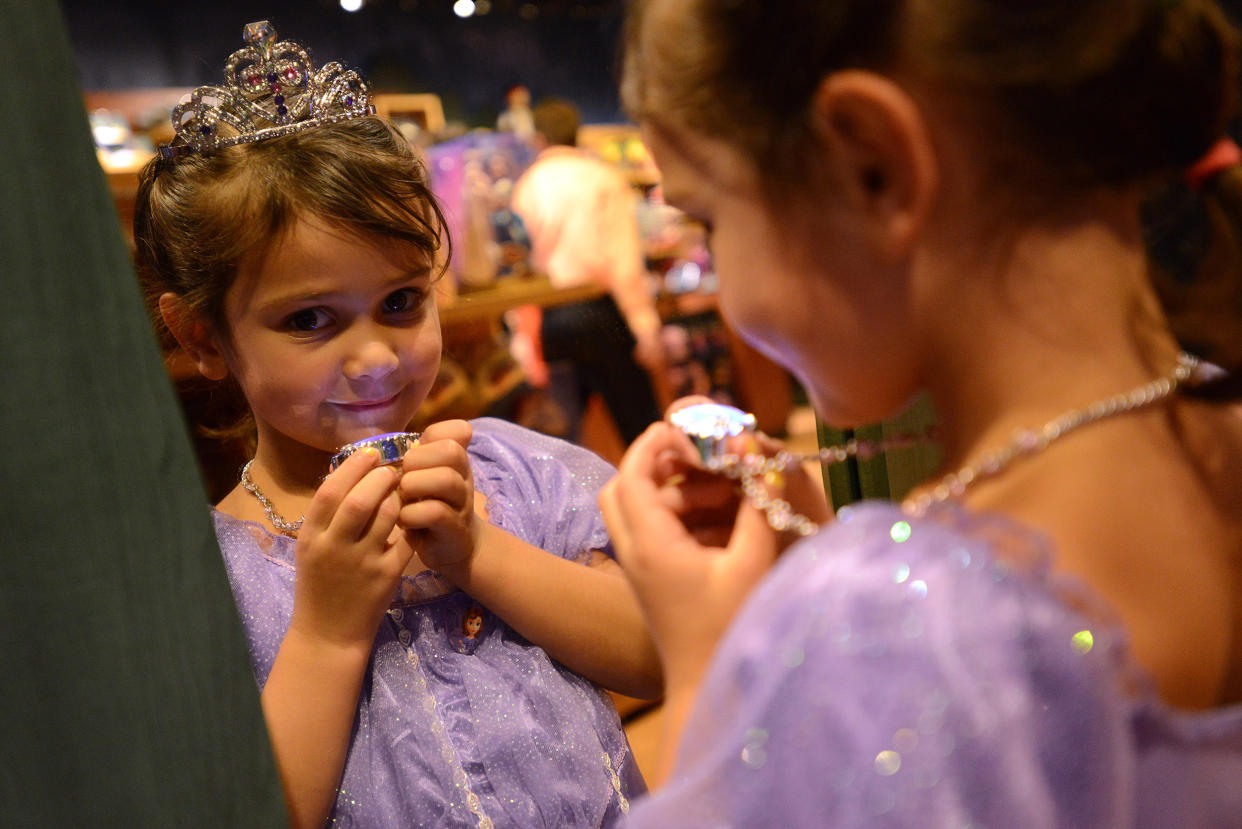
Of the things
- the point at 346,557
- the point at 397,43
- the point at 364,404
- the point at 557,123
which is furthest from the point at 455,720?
the point at 397,43

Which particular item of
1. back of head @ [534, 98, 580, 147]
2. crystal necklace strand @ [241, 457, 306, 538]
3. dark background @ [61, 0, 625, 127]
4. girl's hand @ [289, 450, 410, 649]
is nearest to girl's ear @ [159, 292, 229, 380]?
crystal necklace strand @ [241, 457, 306, 538]

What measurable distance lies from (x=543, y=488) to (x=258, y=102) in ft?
1.53

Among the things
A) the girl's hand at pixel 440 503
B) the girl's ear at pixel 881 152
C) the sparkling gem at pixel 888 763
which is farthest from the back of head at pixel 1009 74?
the girl's hand at pixel 440 503

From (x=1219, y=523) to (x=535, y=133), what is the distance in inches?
148

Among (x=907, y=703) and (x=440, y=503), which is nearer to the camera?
(x=907, y=703)

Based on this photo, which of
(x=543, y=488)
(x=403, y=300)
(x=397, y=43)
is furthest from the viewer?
(x=397, y=43)

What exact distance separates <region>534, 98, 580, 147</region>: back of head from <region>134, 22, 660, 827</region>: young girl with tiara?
2901mm

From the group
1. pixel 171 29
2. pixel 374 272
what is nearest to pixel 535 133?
pixel 171 29

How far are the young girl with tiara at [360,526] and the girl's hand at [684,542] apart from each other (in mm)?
255

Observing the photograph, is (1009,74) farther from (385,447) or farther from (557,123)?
(557,123)

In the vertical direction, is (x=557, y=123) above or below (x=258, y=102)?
below

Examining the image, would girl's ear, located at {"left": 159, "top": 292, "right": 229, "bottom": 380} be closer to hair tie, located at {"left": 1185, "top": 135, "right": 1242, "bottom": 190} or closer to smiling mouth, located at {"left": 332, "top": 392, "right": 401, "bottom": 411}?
smiling mouth, located at {"left": 332, "top": 392, "right": 401, "bottom": 411}

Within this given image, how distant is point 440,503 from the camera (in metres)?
0.83

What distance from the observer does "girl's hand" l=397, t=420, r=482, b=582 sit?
0.83 metres
